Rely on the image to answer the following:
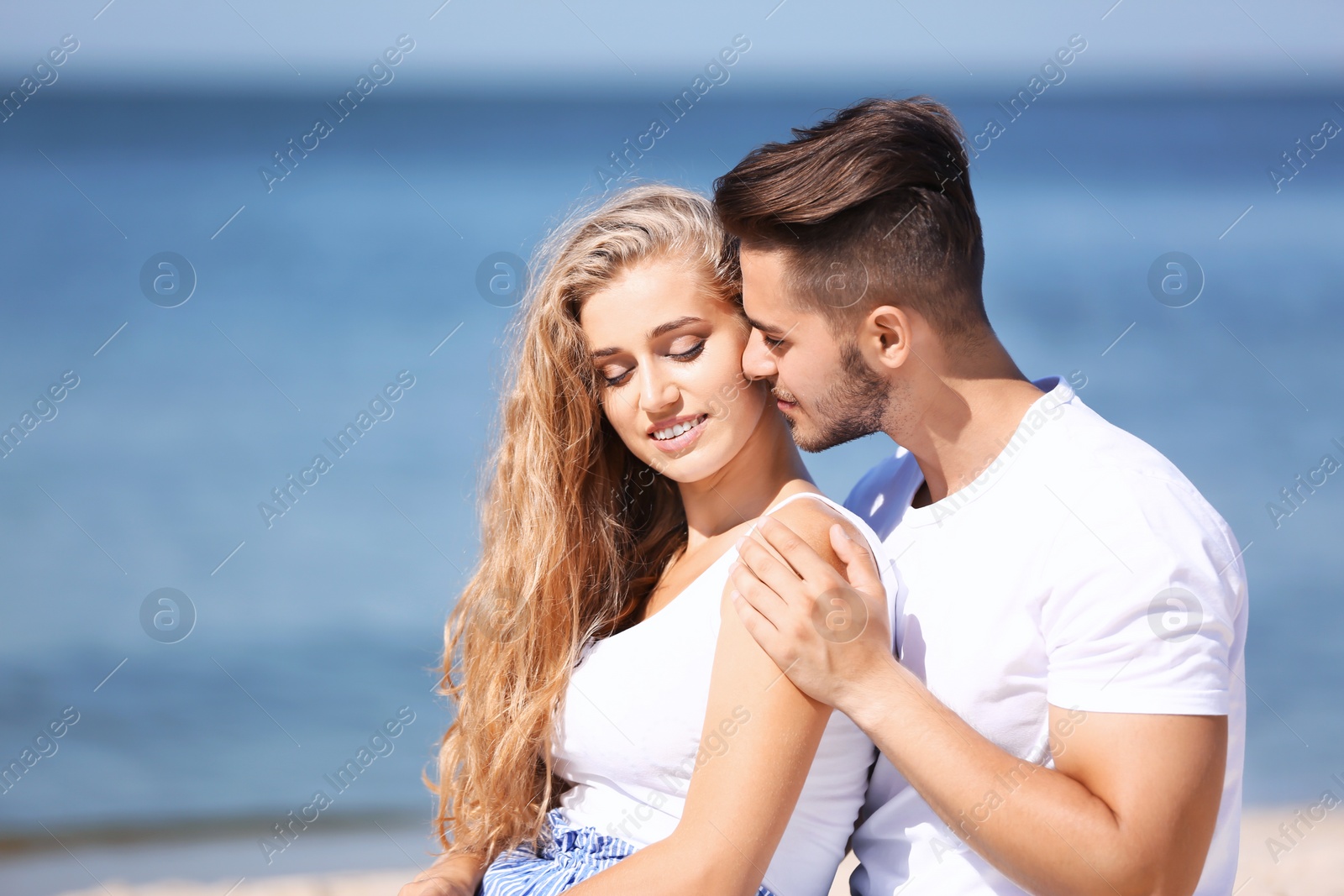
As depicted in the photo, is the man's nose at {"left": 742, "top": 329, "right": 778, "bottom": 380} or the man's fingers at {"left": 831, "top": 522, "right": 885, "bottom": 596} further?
the man's nose at {"left": 742, "top": 329, "right": 778, "bottom": 380}

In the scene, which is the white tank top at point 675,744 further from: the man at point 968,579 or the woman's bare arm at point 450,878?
the woman's bare arm at point 450,878

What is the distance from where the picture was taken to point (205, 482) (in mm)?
9062

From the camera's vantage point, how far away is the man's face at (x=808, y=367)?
2109 mm

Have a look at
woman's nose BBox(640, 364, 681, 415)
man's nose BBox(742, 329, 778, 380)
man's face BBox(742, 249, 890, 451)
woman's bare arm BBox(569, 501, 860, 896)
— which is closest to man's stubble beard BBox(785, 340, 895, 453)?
man's face BBox(742, 249, 890, 451)

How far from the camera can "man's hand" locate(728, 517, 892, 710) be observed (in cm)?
169

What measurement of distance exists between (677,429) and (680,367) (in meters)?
0.13

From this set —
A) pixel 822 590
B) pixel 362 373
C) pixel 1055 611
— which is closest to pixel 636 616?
pixel 822 590

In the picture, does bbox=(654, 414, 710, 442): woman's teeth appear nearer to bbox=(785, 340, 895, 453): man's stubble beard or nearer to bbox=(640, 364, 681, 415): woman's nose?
bbox=(640, 364, 681, 415): woman's nose

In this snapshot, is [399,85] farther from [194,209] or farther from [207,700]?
[207,700]

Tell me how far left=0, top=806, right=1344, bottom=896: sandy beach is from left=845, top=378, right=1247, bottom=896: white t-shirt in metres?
2.50

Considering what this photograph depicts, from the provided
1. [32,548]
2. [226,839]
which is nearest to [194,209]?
[32,548]

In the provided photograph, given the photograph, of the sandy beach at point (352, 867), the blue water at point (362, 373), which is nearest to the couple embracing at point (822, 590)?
the blue water at point (362, 373)

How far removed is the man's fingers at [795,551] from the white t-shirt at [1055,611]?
293 mm

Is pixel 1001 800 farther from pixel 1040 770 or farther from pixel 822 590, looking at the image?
pixel 822 590
